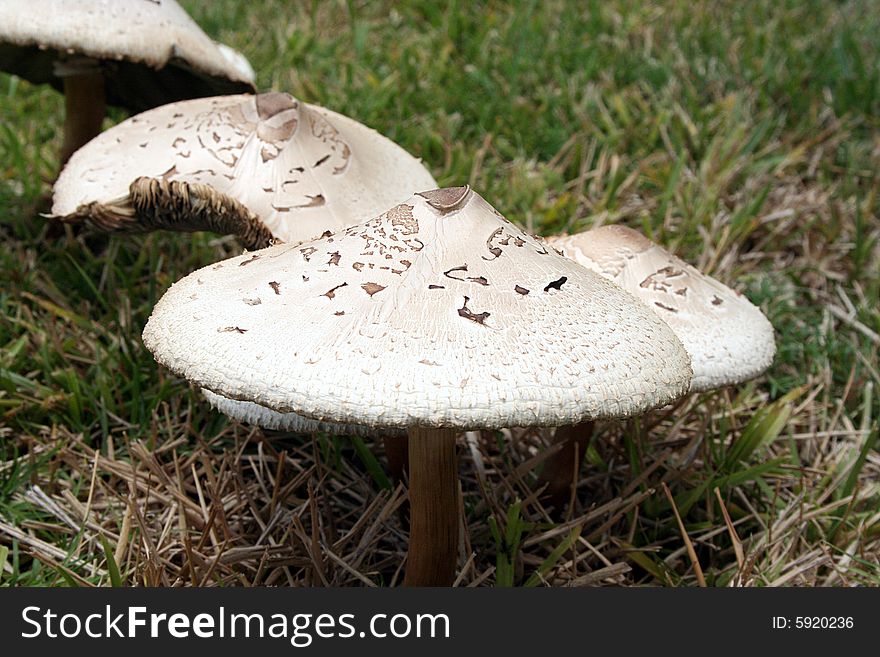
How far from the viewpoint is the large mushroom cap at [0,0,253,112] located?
8.18ft

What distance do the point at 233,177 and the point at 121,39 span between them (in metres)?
0.65

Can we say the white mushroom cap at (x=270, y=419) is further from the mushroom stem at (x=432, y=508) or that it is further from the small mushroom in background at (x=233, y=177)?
the small mushroom in background at (x=233, y=177)

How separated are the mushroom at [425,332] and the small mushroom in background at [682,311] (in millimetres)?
356

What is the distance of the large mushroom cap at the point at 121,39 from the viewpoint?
2492 millimetres

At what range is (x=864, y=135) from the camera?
452 cm

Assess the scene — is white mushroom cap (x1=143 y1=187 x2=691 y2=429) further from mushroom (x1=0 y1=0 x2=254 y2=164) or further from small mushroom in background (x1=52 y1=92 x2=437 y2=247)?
mushroom (x1=0 y1=0 x2=254 y2=164)

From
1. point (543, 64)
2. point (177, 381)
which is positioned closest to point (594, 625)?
point (177, 381)

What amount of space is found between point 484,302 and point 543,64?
3.36 m

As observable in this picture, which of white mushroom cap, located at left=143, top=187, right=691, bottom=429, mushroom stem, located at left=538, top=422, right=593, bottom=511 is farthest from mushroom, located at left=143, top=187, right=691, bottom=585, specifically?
mushroom stem, located at left=538, top=422, right=593, bottom=511

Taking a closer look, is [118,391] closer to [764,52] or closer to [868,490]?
[868,490]

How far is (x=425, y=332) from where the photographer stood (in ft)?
5.17

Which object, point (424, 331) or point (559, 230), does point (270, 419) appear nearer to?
point (424, 331)

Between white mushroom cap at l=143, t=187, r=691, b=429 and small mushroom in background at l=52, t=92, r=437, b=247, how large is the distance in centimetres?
42

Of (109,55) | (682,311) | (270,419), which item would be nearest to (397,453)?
(270,419)
